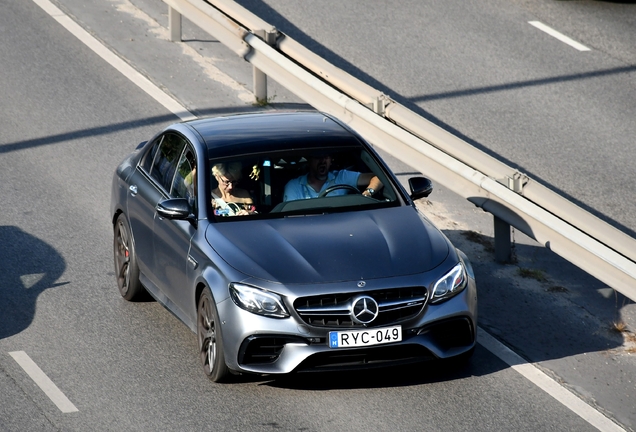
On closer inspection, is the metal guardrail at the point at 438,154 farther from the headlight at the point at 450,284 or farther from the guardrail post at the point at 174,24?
the guardrail post at the point at 174,24

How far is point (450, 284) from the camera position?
7.76 meters

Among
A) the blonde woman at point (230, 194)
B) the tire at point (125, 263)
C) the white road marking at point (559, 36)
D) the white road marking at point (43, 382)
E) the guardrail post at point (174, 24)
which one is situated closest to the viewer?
the white road marking at point (43, 382)

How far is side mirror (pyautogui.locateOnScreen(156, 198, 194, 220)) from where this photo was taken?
27.1ft

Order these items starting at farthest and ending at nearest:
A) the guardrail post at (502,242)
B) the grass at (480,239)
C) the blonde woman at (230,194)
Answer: the grass at (480,239) → the guardrail post at (502,242) → the blonde woman at (230,194)

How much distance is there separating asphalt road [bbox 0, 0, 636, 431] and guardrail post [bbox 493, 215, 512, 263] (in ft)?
0.38

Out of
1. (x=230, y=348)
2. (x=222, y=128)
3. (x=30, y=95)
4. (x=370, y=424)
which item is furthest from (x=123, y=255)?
(x=30, y=95)

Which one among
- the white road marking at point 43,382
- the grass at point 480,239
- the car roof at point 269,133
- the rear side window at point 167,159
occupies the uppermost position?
the car roof at point 269,133

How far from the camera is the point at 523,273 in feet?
32.9

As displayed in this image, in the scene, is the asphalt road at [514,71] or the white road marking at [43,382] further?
the asphalt road at [514,71]

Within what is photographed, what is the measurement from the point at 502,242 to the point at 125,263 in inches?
128

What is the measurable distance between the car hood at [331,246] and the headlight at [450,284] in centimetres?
12

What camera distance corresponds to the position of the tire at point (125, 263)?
9477mm

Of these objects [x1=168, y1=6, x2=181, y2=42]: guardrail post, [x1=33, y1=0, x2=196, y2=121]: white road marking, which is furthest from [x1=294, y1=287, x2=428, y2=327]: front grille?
[x1=168, y1=6, x2=181, y2=42]: guardrail post

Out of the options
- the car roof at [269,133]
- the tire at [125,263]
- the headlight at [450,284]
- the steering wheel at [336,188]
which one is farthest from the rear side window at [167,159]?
the headlight at [450,284]
